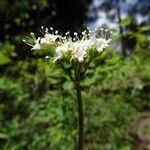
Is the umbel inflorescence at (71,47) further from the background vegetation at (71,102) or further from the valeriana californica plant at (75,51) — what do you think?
the background vegetation at (71,102)

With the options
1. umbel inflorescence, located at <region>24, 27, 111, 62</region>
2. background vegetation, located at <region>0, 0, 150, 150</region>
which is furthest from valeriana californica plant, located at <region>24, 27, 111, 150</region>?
background vegetation, located at <region>0, 0, 150, 150</region>

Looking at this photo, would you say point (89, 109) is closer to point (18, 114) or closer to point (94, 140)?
point (94, 140)

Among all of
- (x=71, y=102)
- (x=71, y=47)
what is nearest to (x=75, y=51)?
(x=71, y=47)

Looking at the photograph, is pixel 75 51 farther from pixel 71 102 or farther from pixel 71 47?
pixel 71 102

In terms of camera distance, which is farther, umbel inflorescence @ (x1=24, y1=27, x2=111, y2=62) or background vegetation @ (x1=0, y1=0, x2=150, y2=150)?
background vegetation @ (x1=0, y1=0, x2=150, y2=150)

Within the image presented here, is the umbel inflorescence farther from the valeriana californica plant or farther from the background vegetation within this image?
the background vegetation

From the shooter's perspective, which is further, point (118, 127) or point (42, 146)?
point (118, 127)

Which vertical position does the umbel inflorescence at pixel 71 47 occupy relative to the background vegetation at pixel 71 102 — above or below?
below

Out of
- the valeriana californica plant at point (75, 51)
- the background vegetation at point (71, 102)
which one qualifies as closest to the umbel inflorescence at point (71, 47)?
the valeriana californica plant at point (75, 51)

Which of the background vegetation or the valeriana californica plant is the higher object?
the background vegetation

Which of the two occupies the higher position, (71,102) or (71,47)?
(71,102)

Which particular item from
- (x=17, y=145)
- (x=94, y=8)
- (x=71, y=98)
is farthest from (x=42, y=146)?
(x=94, y=8)
